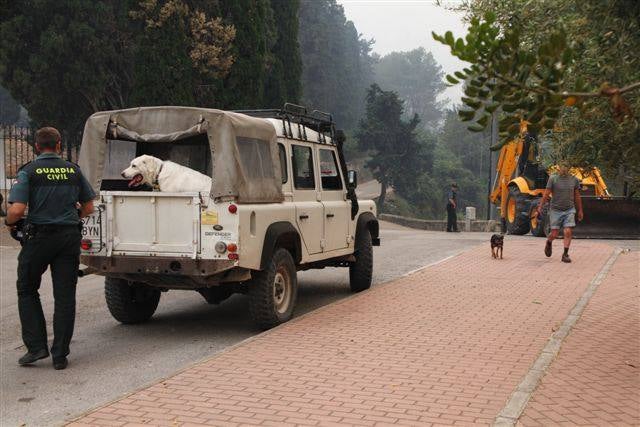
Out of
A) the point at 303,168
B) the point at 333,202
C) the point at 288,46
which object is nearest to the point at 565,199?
the point at 333,202

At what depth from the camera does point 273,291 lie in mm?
7875

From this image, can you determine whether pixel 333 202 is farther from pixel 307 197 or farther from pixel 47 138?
pixel 47 138

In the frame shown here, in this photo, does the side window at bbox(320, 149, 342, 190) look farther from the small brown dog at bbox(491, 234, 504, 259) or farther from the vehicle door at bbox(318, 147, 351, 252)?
the small brown dog at bbox(491, 234, 504, 259)

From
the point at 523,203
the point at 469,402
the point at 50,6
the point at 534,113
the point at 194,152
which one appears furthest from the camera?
the point at 50,6

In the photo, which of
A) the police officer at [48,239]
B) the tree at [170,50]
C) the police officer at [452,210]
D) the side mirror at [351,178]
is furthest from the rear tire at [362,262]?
the police officer at [452,210]

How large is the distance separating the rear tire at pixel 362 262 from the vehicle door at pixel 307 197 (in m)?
1.40

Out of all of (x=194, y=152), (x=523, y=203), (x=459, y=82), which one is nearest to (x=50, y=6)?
(x=523, y=203)

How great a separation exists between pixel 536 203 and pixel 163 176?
16.3 metres

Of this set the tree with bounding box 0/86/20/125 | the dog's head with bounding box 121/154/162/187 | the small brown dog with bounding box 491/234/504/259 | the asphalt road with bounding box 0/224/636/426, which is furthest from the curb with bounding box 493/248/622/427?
the tree with bounding box 0/86/20/125

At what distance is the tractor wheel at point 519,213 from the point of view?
22078 millimetres

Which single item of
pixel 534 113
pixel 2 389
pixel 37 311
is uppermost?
pixel 534 113

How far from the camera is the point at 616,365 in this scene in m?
6.42

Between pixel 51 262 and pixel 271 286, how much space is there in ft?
7.40

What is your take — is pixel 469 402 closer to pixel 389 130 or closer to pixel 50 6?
pixel 50 6
